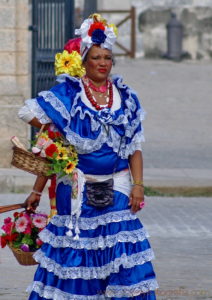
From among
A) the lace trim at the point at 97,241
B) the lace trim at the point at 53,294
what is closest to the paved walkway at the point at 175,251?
the lace trim at the point at 53,294

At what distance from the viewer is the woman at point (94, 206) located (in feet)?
22.9

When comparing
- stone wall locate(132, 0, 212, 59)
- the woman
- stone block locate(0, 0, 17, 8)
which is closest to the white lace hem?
the woman

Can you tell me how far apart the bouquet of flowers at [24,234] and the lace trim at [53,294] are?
29 cm

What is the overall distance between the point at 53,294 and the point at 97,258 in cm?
31

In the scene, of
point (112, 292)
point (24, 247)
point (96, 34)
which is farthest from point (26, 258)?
point (96, 34)

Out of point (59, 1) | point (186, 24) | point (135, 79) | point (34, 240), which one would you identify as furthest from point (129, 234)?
point (186, 24)

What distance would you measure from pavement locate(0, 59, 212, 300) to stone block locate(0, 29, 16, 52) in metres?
1.50

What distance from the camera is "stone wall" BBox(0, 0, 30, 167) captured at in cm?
1459

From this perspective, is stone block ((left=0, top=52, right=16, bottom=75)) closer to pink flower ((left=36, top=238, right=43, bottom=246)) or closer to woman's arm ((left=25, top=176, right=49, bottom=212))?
pink flower ((left=36, top=238, right=43, bottom=246))

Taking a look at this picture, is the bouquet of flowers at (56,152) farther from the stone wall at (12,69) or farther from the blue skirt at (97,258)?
the stone wall at (12,69)

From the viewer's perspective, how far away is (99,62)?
7.09 metres

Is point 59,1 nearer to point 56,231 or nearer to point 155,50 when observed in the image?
point 56,231

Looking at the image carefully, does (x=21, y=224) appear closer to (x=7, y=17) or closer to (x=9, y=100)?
(x=9, y=100)

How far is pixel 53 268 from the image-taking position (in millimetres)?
7000
